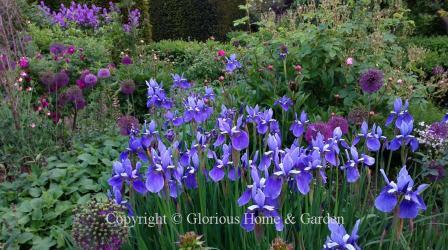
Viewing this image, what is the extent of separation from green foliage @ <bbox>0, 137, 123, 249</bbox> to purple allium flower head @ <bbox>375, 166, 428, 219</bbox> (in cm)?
132

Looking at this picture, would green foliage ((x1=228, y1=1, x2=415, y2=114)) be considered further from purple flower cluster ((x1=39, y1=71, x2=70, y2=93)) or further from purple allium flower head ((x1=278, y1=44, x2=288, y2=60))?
purple flower cluster ((x1=39, y1=71, x2=70, y2=93))

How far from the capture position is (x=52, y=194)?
252cm

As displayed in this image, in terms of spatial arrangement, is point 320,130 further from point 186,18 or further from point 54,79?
point 186,18

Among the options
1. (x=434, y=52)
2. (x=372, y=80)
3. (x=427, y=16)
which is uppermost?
(x=372, y=80)

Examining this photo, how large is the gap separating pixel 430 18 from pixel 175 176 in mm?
8289

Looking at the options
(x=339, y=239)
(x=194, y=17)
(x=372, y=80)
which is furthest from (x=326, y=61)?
(x=194, y=17)

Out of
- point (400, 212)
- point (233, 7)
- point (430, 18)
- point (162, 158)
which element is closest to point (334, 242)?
point (400, 212)

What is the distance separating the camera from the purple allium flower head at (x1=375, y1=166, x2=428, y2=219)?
51.9 inches

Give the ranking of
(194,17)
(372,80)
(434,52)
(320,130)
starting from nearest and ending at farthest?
(320,130) < (372,80) < (434,52) < (194,17)

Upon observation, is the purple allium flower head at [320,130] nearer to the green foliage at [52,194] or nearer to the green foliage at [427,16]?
the green foliage at [52,194]

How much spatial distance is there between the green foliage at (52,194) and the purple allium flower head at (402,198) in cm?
132

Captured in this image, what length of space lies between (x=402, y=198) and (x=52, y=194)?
182 centimetres

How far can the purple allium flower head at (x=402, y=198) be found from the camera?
132cm

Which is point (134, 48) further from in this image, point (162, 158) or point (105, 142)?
point (162, 158)
